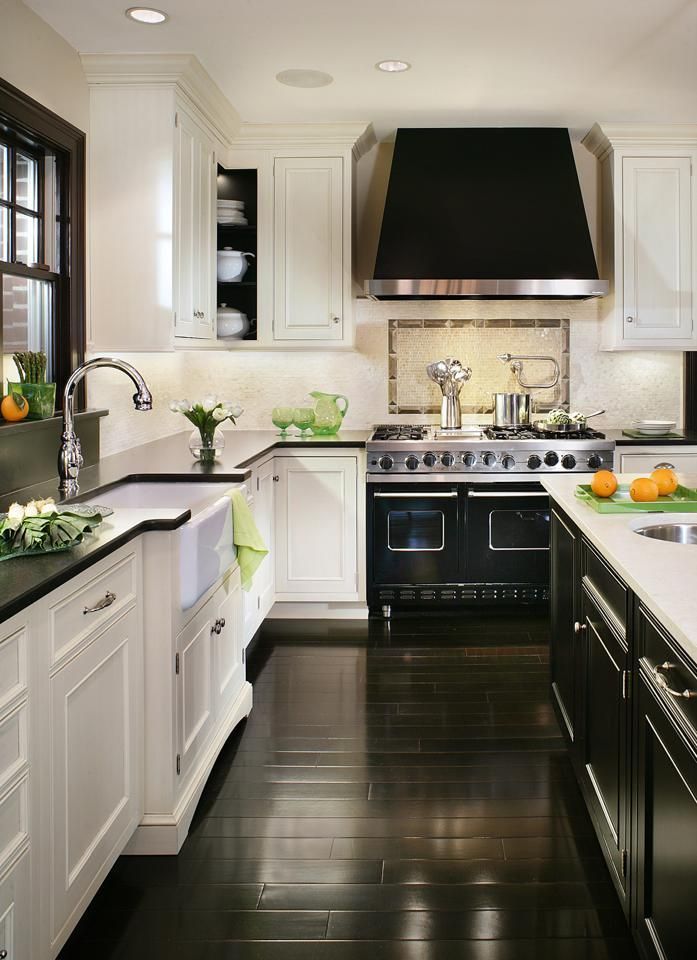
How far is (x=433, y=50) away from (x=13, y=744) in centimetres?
332

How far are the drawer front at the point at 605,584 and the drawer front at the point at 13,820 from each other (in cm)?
131

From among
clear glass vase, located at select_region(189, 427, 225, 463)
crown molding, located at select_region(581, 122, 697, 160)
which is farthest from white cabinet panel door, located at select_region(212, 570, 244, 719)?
crown molding, located at select_region(581, 122, 697, 160)

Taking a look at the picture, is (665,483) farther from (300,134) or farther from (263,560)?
(300,134)

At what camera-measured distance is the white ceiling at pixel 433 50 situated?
11.5ft

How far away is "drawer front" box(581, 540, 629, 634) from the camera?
218 cm

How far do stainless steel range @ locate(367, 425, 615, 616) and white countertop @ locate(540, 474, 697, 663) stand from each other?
1.86 metres

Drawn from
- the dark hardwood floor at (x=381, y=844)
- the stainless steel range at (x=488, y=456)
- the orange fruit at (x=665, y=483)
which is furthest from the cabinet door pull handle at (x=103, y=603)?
the stainless steel range at (x=488, y=456)

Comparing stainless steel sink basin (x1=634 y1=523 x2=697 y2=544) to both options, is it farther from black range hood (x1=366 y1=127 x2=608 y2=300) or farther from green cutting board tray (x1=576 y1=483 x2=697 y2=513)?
black range hood (x1=366 y1=127 x2=608 y2=300)

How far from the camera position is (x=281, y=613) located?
204 inches

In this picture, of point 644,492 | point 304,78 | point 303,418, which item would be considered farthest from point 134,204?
point 644,492

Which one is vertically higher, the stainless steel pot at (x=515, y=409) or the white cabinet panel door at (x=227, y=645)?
the stainless steel pot at (x=515, y=409)

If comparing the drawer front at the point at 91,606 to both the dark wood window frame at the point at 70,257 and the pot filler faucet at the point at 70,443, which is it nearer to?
the pot filler faucet at the point at 70,443

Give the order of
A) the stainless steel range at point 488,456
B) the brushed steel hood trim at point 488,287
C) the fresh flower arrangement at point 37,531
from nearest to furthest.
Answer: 1. the fresh flower arrangement at point 37,531
2. the stainless steel range at point 488,456
3. the brushed steel hood trim at point 488,287

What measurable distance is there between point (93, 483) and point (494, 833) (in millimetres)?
1809
